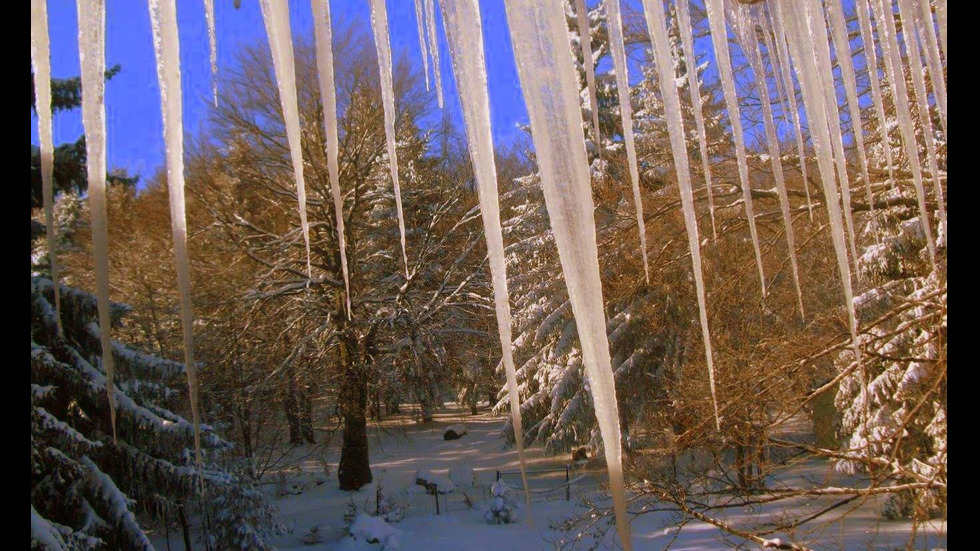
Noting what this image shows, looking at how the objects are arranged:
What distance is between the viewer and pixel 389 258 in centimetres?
1375

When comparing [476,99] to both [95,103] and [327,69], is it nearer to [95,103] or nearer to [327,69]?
[327,69]

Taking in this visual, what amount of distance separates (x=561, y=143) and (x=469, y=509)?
12.7 meters

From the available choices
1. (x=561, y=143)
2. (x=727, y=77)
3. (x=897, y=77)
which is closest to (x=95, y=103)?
(x=561, y=143)

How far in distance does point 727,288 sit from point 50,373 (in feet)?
21.8

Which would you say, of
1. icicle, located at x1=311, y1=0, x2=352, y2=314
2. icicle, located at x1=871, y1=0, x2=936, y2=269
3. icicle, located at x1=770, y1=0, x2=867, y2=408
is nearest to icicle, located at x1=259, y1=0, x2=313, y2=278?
icicle, located at x1=311, y1=0, x2=352, y2=314

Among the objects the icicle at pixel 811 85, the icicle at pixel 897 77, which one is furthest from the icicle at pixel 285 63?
the icicle at pixel 897 77

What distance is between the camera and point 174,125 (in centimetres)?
79

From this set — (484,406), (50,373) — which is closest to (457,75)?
(50,373)

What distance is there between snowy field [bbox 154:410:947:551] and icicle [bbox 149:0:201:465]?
705 centimetres

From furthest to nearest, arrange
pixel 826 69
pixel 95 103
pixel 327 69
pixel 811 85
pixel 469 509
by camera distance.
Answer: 1. pixel 469 509
2. pixel 826 69
3. pixel 811 85
4. pixel 327 69
5. pixel 95 103

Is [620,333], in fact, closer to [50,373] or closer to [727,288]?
[727,288]

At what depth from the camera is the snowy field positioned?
8.44 m

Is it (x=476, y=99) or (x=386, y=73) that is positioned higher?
(x=386, y=73)

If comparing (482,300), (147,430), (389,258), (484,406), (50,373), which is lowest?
(484,406)
